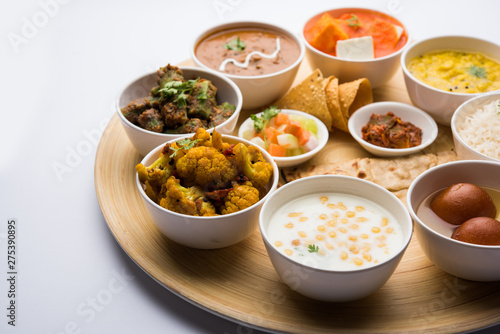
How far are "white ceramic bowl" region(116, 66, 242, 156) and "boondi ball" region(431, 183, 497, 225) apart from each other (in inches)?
63.4

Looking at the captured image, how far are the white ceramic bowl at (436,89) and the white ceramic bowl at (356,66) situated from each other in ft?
0.42

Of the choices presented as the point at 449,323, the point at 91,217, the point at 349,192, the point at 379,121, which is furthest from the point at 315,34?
the point at 449,323

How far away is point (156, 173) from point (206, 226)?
460 mm

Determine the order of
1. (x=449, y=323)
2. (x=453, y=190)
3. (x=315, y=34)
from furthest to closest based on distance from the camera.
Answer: (x=315, y=34) → (x=453, y=190) → (x=449, y=323)

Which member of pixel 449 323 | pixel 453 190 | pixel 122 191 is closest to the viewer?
pixel 449 323

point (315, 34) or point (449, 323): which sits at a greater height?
point (315, 34)

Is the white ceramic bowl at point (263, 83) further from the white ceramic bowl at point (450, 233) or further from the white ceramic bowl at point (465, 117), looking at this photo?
the white ceramic bowl at point (450, 233)

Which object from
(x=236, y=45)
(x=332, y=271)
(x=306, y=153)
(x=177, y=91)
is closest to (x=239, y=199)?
(x=332, y=271)

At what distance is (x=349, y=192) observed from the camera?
356 cm

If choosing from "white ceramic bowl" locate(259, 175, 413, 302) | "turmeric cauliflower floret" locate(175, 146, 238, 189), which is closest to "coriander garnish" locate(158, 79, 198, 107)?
"turmeric cauliflower floret" locate(175, 146, 238, 189)

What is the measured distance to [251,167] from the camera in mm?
3570

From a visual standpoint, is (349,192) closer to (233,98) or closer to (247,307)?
(247,307)

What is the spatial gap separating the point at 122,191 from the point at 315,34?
2332mm

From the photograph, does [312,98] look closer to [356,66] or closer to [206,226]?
[356,66]
